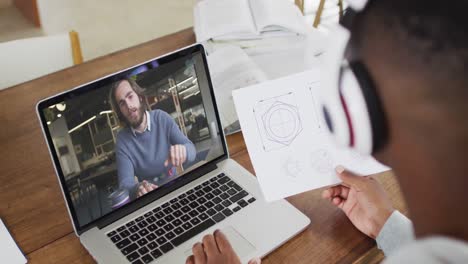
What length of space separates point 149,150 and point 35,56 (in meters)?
0.66

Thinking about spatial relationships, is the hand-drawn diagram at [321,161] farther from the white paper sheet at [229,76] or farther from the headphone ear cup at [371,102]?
the headphone ear cup at [371,102]

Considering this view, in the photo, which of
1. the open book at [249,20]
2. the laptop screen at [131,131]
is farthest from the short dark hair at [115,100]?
the open book at [249,20]

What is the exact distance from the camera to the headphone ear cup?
0.47 meters

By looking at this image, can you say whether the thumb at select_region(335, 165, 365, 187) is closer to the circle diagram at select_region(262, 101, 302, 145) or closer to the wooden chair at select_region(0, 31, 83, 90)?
the circle diagram at select_region(262, 101, 302, 145)

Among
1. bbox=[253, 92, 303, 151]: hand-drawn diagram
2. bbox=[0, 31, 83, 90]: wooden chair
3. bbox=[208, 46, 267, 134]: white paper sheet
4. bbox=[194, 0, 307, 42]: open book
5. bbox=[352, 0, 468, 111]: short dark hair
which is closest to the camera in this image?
bbox=[352, 0, 468, 111]: short dark hair

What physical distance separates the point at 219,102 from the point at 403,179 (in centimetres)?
71

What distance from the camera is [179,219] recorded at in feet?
3.01

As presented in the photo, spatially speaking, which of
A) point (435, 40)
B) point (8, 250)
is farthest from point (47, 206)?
point (435, 40)

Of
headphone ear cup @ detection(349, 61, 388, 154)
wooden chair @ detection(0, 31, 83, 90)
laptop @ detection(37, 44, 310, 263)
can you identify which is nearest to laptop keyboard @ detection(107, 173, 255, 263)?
laptop @ detection(37, 44, 310, 263)

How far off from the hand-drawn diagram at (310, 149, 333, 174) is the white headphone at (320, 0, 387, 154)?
351mm

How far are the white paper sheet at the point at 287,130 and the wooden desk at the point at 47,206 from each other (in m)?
0.07

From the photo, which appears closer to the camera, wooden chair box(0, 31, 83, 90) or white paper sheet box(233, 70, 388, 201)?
white paper sheet box(233, 70, 388, 201)

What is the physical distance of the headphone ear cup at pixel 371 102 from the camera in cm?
47

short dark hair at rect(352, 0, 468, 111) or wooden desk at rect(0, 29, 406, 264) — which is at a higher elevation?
short dark hair at rect(352, 0, 468, 111)
